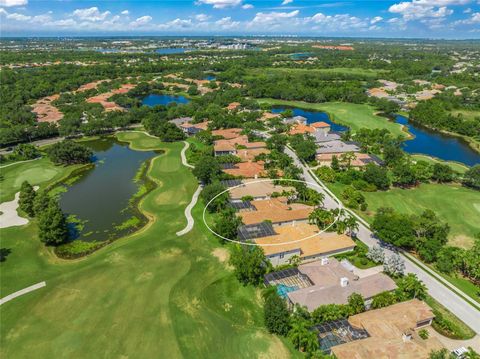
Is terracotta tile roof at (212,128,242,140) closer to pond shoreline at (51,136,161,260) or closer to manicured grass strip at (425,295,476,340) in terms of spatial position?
pond shoreline at (51,136,161,260)

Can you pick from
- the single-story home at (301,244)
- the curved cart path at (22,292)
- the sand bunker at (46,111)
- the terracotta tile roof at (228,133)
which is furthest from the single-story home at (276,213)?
the sand bunker at (46,111)

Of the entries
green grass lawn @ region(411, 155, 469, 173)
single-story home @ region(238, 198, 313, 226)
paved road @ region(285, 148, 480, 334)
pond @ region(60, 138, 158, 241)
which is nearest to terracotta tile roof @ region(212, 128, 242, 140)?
pond @ region(60, 138, 158, 241)

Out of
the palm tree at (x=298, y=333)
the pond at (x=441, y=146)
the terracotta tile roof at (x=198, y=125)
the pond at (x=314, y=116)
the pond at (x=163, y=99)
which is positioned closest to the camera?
the palm tree at (x=298, y=333)

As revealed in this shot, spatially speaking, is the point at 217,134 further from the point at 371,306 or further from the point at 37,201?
the point at 371,306

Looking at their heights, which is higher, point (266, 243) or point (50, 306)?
point (266, 243)

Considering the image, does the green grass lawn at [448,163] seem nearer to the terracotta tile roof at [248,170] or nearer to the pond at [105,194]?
the terracotta tile roof at [248,170]

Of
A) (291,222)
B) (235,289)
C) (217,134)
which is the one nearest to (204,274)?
(235,289)

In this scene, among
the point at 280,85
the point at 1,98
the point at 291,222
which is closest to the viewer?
the point at 291,222
